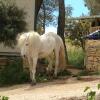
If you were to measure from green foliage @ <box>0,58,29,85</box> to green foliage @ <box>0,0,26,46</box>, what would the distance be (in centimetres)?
117

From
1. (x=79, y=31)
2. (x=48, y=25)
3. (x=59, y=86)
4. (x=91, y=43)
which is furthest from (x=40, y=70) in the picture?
(x=48, y=25)

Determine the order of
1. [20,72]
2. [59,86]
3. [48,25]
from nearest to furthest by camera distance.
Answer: [59,86], [20,72], [48,25]

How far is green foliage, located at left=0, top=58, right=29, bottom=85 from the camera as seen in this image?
57.2 feet

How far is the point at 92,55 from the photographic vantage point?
18.6 metres

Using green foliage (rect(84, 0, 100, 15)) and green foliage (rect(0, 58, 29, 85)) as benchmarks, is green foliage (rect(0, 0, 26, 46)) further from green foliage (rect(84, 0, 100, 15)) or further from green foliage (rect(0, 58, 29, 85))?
green foliage (rect(84, 0, 100, 15))

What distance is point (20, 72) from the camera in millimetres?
17719

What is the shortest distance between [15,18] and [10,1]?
148 centimetres

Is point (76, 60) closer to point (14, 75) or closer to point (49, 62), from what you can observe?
point (49, 62)

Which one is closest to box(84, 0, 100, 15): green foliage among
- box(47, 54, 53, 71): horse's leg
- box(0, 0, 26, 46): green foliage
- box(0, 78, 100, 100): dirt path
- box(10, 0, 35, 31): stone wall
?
box(10, 0, 35, 31): stone wall

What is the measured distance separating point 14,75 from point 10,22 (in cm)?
233

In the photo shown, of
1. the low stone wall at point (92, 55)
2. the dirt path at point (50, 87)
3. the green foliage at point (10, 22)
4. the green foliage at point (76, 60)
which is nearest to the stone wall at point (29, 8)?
the green foliage at point (76, 60)

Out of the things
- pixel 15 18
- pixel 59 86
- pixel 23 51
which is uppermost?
pixel 15 18

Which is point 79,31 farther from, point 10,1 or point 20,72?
point 20,72

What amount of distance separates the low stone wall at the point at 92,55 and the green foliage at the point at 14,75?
2718 mm
